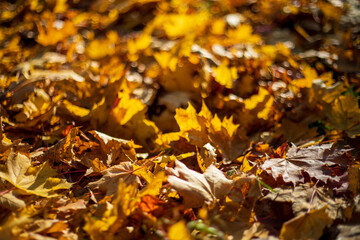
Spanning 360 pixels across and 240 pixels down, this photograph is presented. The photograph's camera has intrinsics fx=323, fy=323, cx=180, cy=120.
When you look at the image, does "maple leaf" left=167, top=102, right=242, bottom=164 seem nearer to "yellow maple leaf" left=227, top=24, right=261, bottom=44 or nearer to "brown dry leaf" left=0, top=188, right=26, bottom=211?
"brown dry leaf" left=0, top=188, right=26, bottom=211

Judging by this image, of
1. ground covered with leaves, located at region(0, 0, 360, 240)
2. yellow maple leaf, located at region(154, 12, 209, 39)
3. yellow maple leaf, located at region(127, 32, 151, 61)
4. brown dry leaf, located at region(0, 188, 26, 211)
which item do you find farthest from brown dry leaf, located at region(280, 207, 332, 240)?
yellow maple leaf, located at region(154, 12, 209, 39)

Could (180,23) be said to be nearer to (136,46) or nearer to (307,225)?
(136,46)

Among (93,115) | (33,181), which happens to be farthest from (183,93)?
(33,181)

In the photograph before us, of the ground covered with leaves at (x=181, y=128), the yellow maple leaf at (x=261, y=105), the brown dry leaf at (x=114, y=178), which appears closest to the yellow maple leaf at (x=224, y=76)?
the ground covered with leaves at (x=181, y=128)

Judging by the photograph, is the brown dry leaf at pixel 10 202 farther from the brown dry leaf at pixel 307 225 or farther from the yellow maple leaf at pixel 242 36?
the yellow maple leaf at pixel 242 36

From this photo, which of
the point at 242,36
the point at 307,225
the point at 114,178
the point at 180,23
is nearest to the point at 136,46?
the point at 180,23

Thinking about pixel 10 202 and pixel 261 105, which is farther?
pixel 261 105
